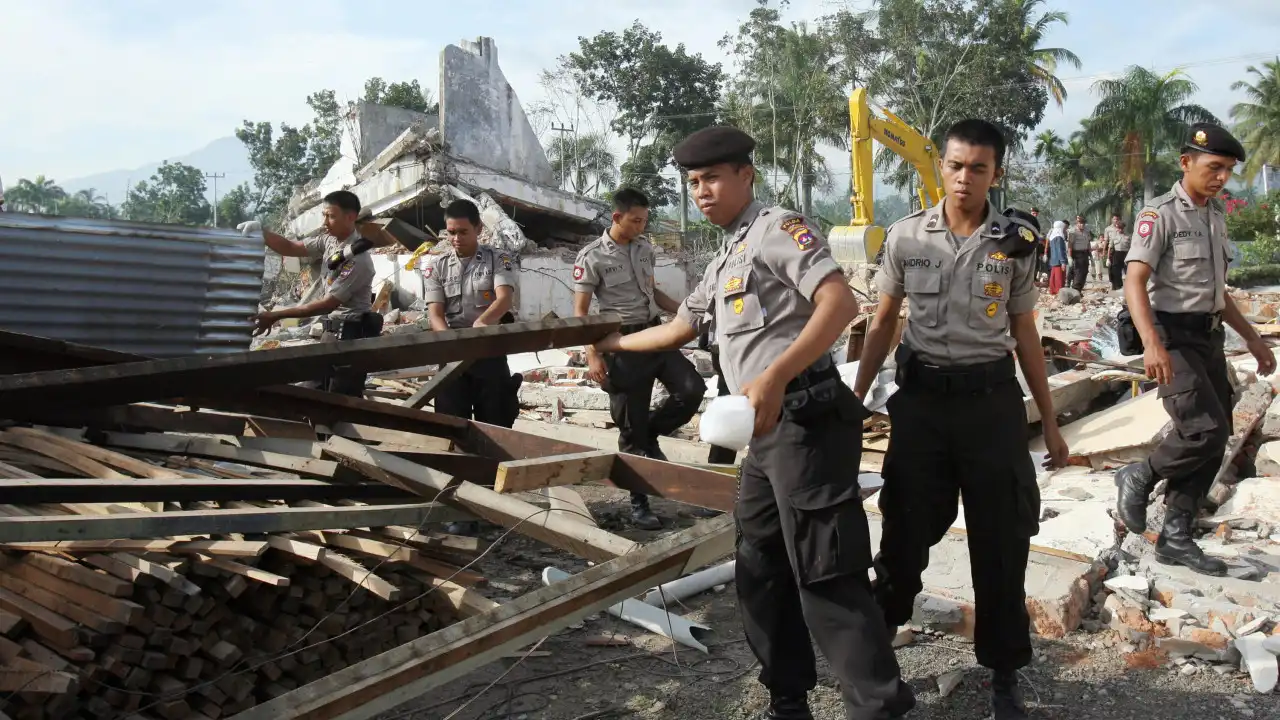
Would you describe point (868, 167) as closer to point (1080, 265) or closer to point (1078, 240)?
point (1078, 240)

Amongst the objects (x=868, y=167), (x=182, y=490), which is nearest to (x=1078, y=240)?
(x=868, y=167)

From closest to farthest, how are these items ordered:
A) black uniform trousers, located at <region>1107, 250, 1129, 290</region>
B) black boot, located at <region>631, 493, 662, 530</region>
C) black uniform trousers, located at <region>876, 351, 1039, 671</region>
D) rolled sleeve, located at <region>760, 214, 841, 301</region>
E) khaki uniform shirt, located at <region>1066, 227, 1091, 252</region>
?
rolled sleeve, located at <region>760, 214, 841, 301</region>, black uniform trousers, located at <region>876, 351, 1039, 671</region>, black boot, located at <region>631, 493, 662, 530</region>, black uniform trousers, located at <region>1107, 250, 1129, 290</region>, khaki uniform shirt, located at <region>1066, 227, 1091, 252</region>

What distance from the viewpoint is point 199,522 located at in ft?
7.83

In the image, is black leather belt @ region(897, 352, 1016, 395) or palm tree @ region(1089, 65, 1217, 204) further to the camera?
palm tree @ region(1089, 65, 1217, 204)

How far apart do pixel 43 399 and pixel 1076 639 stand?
3234mm

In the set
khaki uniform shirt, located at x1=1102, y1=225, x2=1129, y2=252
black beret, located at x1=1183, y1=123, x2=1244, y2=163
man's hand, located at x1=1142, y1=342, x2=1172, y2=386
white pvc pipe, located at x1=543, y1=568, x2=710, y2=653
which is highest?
khaki uniform shirt, located at x1=1102, y1=225, x2=1129, y2=252

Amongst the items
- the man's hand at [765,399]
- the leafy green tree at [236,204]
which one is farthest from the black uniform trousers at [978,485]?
the leafy green tree at [236,204]

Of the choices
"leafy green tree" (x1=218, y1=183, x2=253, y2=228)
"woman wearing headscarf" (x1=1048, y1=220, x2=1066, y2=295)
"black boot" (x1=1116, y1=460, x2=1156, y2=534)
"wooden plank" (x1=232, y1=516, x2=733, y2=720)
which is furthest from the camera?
"leafy green tree" (x1=218, y1=183, x2=253, y2=228)

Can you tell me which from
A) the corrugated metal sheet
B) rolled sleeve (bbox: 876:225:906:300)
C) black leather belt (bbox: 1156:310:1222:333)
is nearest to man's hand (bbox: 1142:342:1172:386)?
black leather belt (bbox: 1156:310:1222:333)

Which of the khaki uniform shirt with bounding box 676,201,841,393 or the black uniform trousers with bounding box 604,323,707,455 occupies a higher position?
the khaki uniform shirt with bounding box 676,201,841,393

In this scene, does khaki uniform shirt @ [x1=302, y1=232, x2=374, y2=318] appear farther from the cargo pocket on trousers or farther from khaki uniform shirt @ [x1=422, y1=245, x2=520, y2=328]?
the cargo pocket on trousers

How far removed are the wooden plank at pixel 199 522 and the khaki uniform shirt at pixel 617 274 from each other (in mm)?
2524

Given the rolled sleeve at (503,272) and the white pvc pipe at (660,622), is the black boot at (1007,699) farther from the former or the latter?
the rolled sleeve at (503,272)

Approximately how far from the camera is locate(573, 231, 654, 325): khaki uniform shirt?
5.15 meters
